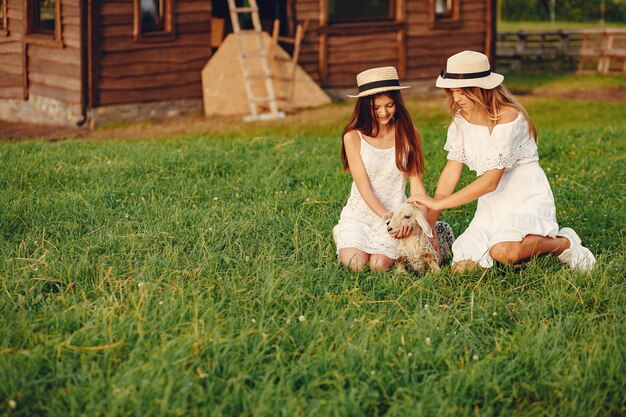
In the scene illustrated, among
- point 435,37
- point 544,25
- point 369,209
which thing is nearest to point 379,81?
point 369,209

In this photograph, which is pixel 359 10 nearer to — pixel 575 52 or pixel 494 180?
pixel 575 52

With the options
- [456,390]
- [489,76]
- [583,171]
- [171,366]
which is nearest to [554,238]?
[489,76]

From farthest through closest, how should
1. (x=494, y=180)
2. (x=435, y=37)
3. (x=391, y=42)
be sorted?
1. (x=435, y=37)
2. (x=391, y=42)
3. (x=494, y=180)

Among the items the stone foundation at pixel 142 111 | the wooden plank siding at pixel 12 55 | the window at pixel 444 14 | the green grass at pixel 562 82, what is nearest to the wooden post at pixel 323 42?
the window at pixel 444 14

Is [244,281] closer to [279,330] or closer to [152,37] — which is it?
[279,330]

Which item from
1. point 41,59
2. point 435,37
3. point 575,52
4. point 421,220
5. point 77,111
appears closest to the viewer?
point 421,220

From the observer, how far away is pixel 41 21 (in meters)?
13.3

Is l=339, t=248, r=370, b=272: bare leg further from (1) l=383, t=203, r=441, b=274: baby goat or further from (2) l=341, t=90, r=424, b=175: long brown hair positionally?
(2) l=341, t=90, r=424, b=175: long brown hair

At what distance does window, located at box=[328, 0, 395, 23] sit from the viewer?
48.0 ft

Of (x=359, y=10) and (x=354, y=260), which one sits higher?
(x=359, y=10)

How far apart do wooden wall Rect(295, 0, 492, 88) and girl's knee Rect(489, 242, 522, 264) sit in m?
9.83

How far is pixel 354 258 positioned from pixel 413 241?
0.39m

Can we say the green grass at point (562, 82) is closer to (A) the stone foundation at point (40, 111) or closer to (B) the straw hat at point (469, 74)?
(A) the stone foundation at point (40, 111)

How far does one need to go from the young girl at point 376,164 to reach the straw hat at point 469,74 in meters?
0.33
